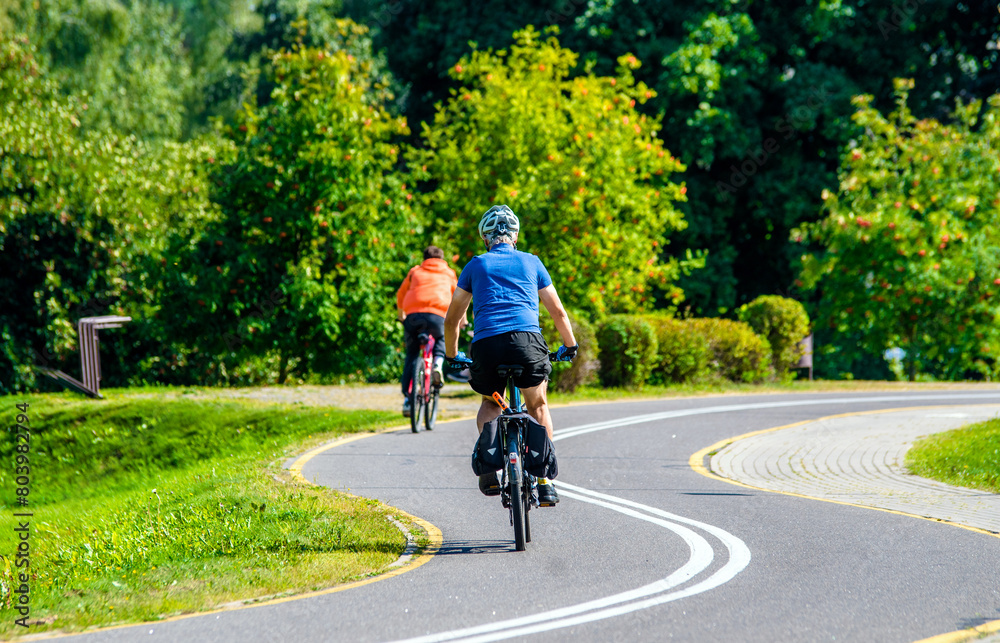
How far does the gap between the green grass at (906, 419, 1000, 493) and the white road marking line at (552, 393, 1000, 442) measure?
329cm

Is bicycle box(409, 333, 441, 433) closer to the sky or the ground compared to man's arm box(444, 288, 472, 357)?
closer to the ground

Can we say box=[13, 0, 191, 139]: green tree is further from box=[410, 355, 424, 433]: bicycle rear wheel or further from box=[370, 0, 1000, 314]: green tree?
box=[410, 355, 424, 433]: bicycle rear wheel

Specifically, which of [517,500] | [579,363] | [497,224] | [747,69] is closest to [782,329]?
[579,363]

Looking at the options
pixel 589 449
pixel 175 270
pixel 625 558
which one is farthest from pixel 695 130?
pixel 625 558

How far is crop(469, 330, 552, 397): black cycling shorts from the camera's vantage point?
5.64 m

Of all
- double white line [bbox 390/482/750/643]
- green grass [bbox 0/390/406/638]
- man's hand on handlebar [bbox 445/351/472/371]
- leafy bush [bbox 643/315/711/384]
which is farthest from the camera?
leafy bush [bbox 643/315/711/384]

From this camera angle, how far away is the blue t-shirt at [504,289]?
225 inches

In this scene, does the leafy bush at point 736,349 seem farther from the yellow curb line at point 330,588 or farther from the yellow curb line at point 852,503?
the yellow curb line at point 330,588

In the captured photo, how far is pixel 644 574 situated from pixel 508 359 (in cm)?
144

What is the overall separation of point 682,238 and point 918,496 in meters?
17.8

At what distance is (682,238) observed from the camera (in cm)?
2495

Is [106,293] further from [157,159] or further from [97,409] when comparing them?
[157,159]

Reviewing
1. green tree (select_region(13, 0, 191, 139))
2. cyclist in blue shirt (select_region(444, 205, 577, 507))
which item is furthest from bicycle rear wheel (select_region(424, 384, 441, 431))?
green tree (select_region(13, 0, 191, 139))

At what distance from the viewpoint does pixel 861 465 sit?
30.1 ft
